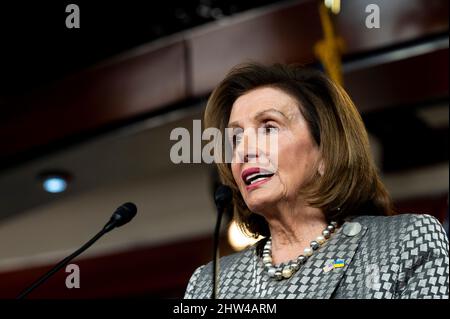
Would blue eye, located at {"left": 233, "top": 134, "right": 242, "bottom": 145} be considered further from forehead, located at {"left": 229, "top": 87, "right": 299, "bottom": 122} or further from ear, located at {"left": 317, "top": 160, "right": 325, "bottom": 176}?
ear, located at {"left": 317, "top": 160, "right": 325, "bottom": 176}

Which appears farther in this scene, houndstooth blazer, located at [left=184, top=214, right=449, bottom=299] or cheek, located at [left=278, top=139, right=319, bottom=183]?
cheek, located at [left=278, top=139, right=319, bottom=183]

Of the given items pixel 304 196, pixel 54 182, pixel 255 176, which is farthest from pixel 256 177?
pixel 54 182

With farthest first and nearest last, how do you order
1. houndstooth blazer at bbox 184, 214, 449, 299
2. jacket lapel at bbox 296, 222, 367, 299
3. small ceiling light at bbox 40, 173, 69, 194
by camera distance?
small ceiling light at bbox 40, 173, 69, 194 → jacket lapel at bbox 296, 222, 367, 299 → houndstooth blazer at bbox 184, 214, 449, 299

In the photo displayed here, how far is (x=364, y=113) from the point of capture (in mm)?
3801

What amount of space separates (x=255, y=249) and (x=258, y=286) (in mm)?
124

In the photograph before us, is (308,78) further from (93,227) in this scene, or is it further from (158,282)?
(93,227)

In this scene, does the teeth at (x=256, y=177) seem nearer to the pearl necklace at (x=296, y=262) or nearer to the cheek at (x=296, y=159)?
the cheek at (x=296, y=159)

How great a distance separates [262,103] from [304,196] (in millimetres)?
224

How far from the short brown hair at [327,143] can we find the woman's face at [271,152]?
3 centimetres

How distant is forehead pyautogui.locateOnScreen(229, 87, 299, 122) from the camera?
1.83 m

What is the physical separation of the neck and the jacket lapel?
0.19 ft

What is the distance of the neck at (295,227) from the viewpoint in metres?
1.77

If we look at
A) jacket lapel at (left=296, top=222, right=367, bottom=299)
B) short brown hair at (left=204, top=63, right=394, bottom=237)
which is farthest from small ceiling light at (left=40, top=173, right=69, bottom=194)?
jacket lapel at (left=296, top=222, right=367, bottom=299)
